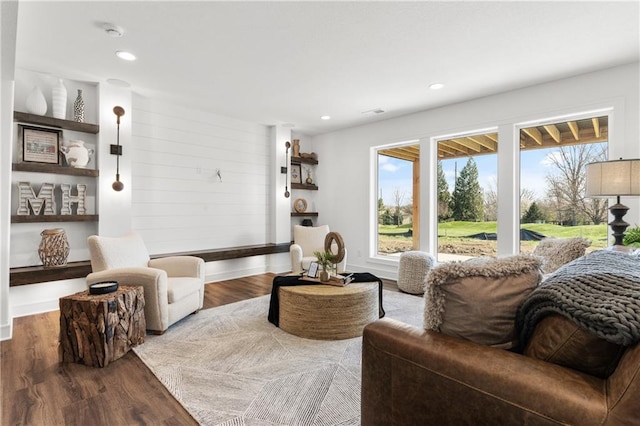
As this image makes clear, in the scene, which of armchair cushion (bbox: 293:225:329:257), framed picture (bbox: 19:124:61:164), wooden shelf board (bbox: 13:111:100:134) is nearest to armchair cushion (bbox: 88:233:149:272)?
framed picture (bbox: 19:124:61:164)

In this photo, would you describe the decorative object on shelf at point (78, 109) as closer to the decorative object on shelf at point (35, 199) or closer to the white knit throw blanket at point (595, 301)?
the decorative object on shelf at point (35, 199)

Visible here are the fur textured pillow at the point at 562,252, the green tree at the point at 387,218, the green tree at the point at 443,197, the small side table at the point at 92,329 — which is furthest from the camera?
the green tree at the point at 387,218

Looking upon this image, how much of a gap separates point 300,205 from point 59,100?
12.6ft

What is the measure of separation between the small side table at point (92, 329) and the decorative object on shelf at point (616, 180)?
3.98m

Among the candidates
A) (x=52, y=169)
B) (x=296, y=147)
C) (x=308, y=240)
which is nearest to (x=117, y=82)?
(x=52, y=169)

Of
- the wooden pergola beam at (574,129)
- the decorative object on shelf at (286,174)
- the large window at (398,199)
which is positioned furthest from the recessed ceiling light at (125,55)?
the wooden pergola beam at (574,129)

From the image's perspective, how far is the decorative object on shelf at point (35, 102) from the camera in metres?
3.46

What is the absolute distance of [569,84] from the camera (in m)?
3.58

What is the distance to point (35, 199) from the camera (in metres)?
3.49

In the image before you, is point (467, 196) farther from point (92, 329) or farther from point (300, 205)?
point (92, 329)

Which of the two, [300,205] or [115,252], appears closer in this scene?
[115,252]

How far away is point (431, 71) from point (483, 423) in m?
3.31

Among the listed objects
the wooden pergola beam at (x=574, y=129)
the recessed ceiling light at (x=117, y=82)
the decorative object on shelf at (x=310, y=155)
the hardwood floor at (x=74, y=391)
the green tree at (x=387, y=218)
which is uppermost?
the recessed ceiling light at (x=117, y=82)

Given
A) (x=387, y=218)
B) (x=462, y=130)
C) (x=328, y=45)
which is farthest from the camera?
(x=387, y=218)
